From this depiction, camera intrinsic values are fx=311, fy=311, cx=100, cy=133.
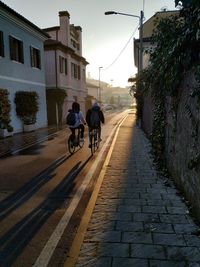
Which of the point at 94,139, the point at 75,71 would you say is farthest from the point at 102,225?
the point at 75,71

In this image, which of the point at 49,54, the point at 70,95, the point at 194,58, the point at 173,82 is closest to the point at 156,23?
the point at 173,82

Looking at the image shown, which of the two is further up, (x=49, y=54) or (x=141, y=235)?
(x=49, y=54)

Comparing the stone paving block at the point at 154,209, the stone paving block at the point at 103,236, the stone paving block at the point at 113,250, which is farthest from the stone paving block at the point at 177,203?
the stone paving block at the point at 113,250

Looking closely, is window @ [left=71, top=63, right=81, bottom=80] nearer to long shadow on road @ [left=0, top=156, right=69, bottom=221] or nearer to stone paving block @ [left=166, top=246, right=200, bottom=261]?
long shadow on road @ [left=0, top=156, right=69, bottom=221]

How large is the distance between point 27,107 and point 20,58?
337 centimetres

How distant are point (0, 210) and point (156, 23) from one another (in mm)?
5568

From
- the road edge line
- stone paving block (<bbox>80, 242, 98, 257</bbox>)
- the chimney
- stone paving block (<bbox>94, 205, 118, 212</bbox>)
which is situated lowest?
the road edge line

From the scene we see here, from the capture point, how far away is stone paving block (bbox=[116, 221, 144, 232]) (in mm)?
4449

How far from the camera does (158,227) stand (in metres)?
4.48

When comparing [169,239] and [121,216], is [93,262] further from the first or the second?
[121,216]

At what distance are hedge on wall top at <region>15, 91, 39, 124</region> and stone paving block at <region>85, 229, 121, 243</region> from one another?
1683 centimetres

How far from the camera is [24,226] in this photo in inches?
190

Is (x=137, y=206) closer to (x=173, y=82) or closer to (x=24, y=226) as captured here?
(x=24, y=226)

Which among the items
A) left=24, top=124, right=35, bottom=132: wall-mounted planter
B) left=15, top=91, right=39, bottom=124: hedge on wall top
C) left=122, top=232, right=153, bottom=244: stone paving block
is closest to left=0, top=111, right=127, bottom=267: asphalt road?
left=122, top=232, right=153, bottom=244: stone paving block
